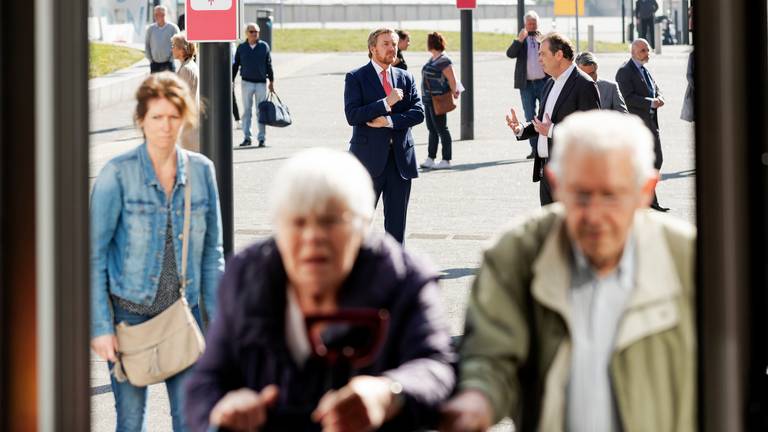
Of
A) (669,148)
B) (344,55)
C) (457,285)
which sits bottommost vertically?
(457,285)

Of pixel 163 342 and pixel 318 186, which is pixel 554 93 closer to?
pixel 163 342

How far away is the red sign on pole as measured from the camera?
697 cm

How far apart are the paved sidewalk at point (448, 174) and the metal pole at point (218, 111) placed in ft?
1.29

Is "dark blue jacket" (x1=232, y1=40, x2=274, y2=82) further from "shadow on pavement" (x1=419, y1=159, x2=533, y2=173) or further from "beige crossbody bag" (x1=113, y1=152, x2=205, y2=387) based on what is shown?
"beige crossbody bag" (x1=113, y1=152, x2=205, y2=387)

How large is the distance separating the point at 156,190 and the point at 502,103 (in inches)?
764

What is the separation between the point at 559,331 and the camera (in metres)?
2.76

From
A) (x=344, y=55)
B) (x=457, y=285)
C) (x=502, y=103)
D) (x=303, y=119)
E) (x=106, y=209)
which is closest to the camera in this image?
(x=106, y=209)

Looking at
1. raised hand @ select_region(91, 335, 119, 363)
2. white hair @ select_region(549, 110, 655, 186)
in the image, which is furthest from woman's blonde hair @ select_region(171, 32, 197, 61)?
white hair @ select_region(549, 110, 655, 186)

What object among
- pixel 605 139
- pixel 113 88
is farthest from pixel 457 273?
pixel 113 88

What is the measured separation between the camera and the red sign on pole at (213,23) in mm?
6973

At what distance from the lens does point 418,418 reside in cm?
268
